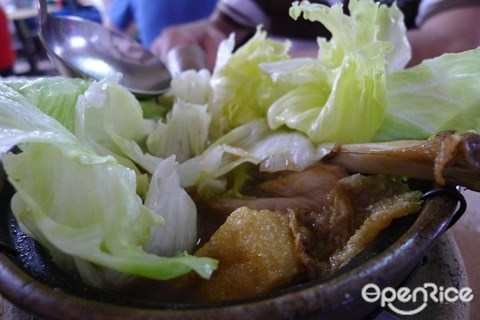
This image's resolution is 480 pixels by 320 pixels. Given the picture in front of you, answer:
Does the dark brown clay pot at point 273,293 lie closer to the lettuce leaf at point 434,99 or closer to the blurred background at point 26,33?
the lettuce leaf at point 434,99

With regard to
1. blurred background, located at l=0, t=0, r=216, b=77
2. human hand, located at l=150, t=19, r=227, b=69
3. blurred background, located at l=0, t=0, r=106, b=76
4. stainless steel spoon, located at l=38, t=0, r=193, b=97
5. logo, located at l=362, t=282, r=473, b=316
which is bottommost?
blurred background, located at l=0, t=0, r=106, b=76

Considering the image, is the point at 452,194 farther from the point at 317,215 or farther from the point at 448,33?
the point at 448,33

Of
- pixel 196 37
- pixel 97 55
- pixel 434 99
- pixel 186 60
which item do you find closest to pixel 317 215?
pixel 434 99

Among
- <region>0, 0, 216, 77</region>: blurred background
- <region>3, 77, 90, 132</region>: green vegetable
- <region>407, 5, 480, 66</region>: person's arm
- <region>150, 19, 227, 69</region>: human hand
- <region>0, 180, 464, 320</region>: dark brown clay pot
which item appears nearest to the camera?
<region>0, 180, 464, 320</region>: dark brown clay pot

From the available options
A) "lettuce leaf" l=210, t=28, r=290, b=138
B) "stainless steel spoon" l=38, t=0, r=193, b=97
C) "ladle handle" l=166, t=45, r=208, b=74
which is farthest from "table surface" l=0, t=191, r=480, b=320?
"ladle handle" l=166, t=45, r=208, b=74

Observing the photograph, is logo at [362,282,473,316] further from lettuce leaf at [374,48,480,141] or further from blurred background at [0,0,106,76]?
blurred background at [0,0,106,76]

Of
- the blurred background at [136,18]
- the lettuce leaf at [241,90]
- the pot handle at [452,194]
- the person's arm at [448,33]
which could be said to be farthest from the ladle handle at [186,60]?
the blurred background at [136,18]

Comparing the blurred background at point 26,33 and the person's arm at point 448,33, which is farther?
the blurred background at point 26,33
